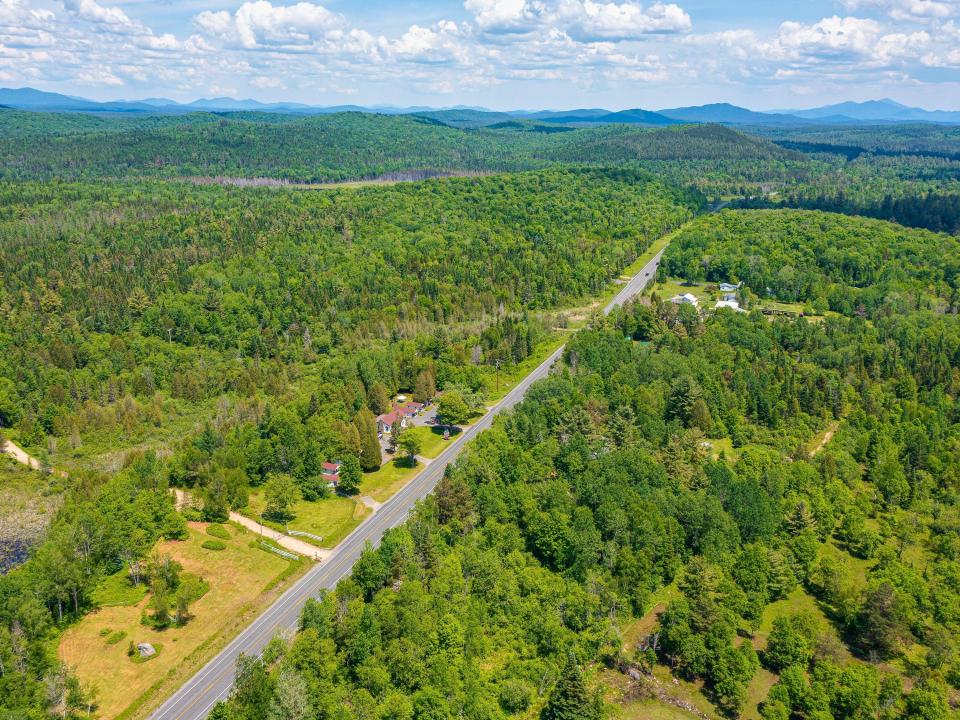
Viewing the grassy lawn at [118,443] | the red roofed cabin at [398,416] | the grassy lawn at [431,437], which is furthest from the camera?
the red roofed cabin at [398,416]

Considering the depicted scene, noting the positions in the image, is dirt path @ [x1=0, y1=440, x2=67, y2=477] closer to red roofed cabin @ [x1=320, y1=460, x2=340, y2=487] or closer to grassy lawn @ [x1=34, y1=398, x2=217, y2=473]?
grassy lawn @ [x1=34, y1=398, x2=217, y2=473]

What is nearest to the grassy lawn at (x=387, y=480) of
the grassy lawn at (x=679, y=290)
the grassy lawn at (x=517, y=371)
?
the grassy lawn at (x=517, y=371)

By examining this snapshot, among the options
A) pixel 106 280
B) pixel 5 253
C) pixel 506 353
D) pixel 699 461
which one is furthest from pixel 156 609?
pixel 5 253

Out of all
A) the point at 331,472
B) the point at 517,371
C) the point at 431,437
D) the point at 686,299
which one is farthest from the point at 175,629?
the point at 686,299

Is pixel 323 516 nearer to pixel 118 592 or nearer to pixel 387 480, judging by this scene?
pixel 387 480

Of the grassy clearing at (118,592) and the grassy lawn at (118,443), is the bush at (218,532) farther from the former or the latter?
the grassy lawn at (118,443)

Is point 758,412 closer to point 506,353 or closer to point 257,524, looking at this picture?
point 506,353
